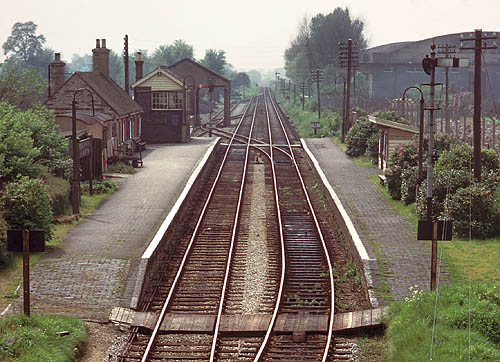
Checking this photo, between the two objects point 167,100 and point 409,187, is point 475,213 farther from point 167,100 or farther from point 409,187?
point 167,100

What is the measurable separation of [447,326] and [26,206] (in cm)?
1107

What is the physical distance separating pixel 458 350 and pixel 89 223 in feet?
46.6

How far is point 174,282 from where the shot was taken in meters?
17.3

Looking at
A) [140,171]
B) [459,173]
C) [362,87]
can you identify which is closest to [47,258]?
[459,173]

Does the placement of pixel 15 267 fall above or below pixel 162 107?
below

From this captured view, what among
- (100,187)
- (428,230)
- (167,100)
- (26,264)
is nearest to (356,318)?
(428,230)

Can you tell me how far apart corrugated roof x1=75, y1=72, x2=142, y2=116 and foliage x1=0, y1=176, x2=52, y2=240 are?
2249cm

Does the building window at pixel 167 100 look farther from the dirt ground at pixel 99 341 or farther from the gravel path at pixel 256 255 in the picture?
the dirt ground at pixel 99 341

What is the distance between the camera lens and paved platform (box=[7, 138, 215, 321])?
15555 millimetres

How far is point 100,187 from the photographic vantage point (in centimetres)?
2945

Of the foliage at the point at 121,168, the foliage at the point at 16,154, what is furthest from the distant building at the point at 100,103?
the foliage at the point at 16,154

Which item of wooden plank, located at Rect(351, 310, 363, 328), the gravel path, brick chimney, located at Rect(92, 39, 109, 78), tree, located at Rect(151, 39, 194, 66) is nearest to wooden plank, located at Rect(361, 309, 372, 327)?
wooden plank, located at Rect(351, 310, 363, 328)

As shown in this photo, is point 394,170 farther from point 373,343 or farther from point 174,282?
point 373,343

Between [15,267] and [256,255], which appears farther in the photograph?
[256,255]
